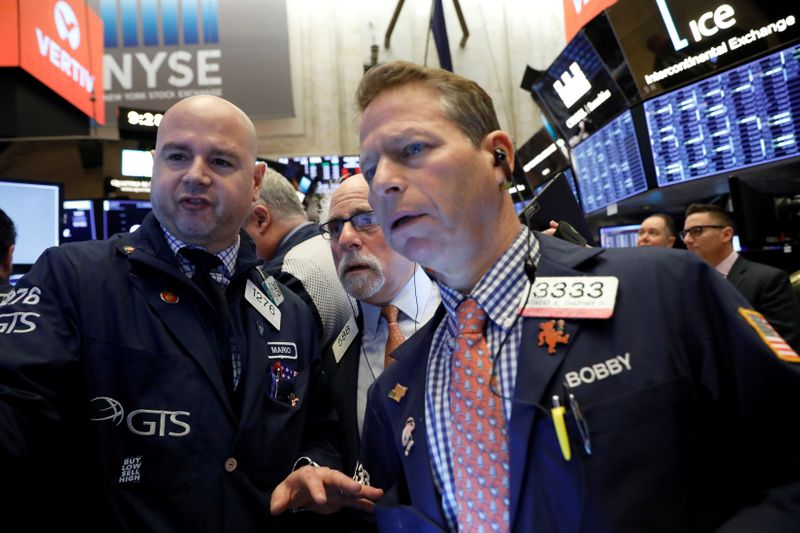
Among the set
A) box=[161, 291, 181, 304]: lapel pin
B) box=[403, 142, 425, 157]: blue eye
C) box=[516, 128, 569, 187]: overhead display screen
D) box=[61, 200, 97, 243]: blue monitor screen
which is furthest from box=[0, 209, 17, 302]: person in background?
box=[516, 128, 569, 187]: overhead display screen

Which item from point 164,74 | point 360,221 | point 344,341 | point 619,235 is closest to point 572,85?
point 619,235

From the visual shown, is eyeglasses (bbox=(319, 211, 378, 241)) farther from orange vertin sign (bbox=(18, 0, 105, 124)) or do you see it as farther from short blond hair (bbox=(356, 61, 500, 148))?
orange vertin sign (bbox=(18, 0, 105, 124))

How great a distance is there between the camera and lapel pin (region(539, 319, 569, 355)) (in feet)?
3.65

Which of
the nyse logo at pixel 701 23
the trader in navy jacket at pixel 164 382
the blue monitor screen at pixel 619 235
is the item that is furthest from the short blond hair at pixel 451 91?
the blue monitor screen at pixel 619 235

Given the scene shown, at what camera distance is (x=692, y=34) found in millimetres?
4129

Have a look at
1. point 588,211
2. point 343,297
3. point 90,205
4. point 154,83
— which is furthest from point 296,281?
point 154,83

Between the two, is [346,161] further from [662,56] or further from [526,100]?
[662,56]

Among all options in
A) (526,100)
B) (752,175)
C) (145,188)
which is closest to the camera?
(752,175)

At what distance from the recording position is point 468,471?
114cm

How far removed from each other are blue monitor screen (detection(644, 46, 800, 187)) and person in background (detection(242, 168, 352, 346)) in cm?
309

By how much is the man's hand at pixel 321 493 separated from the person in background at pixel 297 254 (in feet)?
3.03

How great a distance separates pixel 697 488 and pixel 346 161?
812cm

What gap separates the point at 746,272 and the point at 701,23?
1739 millimetres

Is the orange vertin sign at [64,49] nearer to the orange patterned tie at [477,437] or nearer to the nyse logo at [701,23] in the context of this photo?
the nyse logo at [701,23]
